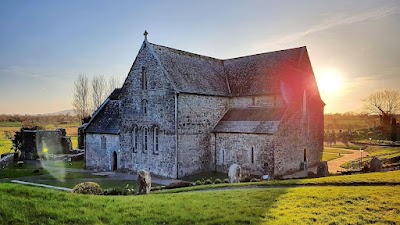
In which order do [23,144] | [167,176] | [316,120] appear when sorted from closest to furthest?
1. [167,176]
2. [316,120]
3. [23,144]

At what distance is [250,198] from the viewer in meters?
15.4

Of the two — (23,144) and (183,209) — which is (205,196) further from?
(23,144)

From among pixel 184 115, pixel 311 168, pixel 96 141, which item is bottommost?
pixel 311 168

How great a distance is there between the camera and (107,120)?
37.2m

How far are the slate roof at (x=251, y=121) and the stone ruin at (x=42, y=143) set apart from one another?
27486mm

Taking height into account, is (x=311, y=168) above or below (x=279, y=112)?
below

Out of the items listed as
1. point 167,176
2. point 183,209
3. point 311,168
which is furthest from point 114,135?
point 183,209

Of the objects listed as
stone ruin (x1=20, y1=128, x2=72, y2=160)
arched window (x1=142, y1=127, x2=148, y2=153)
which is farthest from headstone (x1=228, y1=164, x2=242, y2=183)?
stone ruin (x1=20, y1=128, x2=72, y2=160)

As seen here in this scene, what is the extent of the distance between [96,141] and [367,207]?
29.5 meters

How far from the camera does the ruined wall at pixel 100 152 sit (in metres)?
35.3

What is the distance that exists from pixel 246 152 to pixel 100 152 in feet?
53.6

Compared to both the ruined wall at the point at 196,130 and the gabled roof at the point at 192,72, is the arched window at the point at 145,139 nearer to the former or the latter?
the ruined wall at the point at 196,130

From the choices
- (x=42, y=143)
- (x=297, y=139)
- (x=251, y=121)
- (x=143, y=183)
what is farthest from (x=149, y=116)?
(x=42, y=143)

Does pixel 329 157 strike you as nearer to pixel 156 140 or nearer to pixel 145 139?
pixel 156 140
